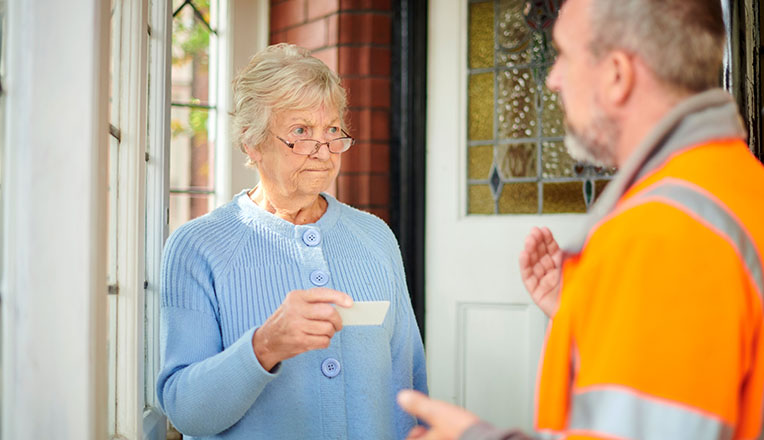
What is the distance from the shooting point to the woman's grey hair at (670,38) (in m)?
0.78

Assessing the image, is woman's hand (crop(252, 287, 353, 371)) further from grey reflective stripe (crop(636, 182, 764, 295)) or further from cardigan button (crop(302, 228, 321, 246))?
grey reflective stripe (crop(636, 182, 764, 295))

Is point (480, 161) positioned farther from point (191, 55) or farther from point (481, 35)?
point (191, 55)

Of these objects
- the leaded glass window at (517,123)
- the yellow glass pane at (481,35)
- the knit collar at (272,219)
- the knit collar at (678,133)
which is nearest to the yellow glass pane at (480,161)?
the leaded glass window at (517,123)

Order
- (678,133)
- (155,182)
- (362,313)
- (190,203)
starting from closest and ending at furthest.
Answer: (678,133), (362,313), (155,182), (190,203)

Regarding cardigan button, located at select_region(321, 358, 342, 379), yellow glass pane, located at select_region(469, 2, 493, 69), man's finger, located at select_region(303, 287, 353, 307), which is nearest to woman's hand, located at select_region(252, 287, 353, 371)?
man's finger, located at select_region(303, 287, 353, 307)

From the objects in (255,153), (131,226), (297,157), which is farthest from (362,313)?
(131,226)

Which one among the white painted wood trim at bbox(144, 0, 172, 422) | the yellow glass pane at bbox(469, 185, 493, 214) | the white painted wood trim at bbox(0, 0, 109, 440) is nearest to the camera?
the white painted wood trim at bbox(0, 0, 109, 440)

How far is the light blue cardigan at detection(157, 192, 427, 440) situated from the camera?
1397 millimetres

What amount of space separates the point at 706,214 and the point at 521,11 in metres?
2.11

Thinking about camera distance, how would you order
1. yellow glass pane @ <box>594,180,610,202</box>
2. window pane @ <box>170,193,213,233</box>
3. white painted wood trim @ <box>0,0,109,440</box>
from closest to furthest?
1. white painted wood trim @ <box>0,0,109,440</box>
2. yellow glass pane @ <box>594,180,610,202</box>
3. window pane @ <box>170,193,213,233</box>

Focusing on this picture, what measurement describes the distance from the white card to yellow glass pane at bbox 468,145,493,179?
4.77 ft

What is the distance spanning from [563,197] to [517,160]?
227 mm

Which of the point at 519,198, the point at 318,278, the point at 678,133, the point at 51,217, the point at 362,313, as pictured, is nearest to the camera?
the point at 678,133

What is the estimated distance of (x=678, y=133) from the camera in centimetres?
75
